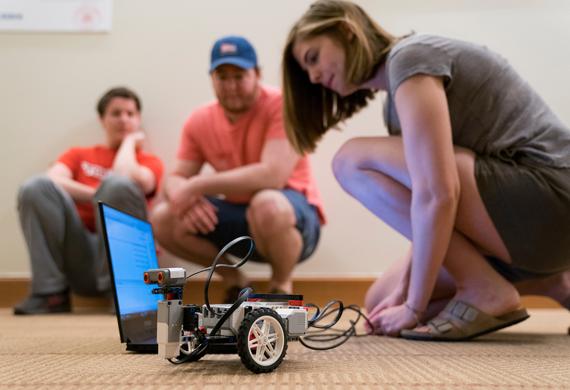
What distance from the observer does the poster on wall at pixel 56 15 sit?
2.35 meters

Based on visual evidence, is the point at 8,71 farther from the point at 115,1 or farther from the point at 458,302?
the point at 458,302

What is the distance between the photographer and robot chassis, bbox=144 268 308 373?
66 centimetres

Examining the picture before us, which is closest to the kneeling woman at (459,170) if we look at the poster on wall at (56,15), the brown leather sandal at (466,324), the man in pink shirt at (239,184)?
the brown leather sandal at (466,324)

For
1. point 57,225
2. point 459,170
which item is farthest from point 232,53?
point 459,170

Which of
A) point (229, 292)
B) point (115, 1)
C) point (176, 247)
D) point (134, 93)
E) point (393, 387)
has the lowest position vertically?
point (229, 292)

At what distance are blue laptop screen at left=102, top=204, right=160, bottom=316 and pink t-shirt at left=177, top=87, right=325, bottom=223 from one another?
1.03m

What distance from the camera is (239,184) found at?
6.21 feet

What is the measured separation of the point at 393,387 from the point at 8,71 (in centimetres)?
220

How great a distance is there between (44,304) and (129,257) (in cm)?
118

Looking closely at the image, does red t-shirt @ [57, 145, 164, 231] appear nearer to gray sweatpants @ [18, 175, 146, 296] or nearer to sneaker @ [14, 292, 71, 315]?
gray sweatpants @ [18, 175, 146, 296]

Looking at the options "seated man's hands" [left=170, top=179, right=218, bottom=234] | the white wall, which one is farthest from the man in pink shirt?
the white wall

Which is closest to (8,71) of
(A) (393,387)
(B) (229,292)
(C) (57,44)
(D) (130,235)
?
(C) (57,44)

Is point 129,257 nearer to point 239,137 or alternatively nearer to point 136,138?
point 239,137

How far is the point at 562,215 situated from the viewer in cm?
107
